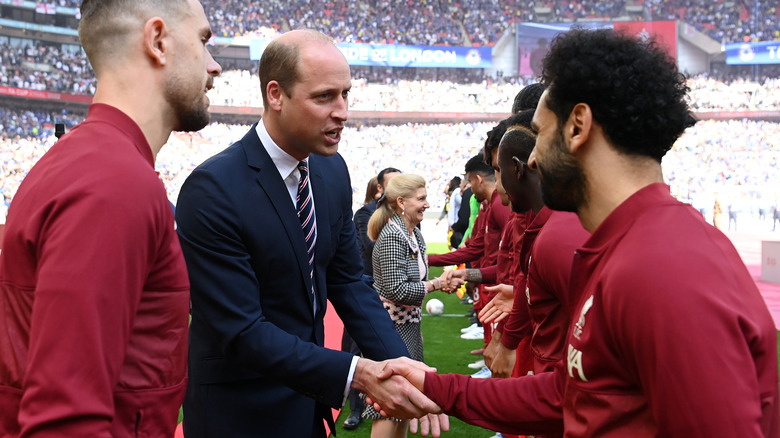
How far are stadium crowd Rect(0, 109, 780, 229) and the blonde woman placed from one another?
26.3m

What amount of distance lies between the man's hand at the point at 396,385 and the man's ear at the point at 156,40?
134cm

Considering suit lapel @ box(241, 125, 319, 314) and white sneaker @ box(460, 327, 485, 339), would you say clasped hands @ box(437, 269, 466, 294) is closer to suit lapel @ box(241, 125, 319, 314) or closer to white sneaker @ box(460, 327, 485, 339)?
suit lapel @ box(241, 125, 319, 314)

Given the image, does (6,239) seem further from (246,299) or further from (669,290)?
(669,290)

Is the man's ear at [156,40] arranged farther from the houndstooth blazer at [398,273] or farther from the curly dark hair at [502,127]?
the houndstooth blazer at [398,273]

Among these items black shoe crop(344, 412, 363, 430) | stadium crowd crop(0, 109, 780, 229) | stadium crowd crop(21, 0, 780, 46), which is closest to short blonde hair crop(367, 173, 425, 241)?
black shoe crop(344, 412, 363, 430)

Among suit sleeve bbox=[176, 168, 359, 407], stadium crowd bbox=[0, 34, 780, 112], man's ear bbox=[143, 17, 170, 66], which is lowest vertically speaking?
stadium crowd bbox=[0, 34, 780, 112]

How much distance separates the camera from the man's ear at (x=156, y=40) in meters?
1.70

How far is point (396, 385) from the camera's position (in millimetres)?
2605

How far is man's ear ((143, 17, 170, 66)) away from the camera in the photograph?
5.57ft

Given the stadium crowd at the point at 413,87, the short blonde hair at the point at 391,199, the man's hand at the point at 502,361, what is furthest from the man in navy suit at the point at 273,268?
the stadium crowd at the point at 413,87

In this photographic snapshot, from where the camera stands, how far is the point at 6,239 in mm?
1422

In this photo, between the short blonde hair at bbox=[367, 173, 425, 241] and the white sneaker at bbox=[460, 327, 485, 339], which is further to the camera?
the white sneaker at bbox=[460, 327, 485, 339]

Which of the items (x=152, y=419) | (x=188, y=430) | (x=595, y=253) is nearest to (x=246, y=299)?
(x=188, y=430)

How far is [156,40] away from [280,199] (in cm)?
86
